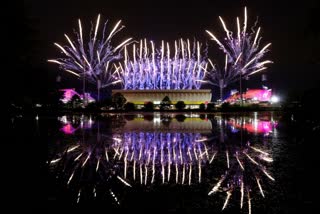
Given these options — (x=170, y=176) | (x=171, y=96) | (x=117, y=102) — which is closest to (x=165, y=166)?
(x=170, y=176)

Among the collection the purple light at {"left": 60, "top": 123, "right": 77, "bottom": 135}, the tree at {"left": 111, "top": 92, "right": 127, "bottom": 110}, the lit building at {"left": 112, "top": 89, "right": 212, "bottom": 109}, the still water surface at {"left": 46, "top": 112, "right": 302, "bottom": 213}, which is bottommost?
the still water surface at {"left": 46, "top": 112, "right": 302, "bottom": 213}

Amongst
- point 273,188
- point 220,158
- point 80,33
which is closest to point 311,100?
point 220,158

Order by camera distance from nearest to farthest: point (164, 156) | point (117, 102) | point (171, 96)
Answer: point (164, 156) < point (117, 102) < point (171, 96)

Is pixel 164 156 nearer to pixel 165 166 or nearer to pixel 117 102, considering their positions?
pixel 165 166

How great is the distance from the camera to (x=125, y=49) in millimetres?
42906

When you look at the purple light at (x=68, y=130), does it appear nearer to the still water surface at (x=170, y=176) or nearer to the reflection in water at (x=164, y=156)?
the reflection in water at (x=164, y=156)

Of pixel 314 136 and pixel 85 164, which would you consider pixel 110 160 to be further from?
pixel 314 136

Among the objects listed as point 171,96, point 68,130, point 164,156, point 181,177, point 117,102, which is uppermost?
point 171,96

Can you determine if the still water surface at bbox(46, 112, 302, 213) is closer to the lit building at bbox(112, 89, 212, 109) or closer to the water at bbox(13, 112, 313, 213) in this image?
the water at bbox(13, 112, 313, 213)

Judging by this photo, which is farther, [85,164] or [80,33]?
[80,33]

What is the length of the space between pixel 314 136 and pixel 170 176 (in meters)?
8.13

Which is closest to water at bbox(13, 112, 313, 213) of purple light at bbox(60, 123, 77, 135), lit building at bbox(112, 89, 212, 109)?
purple light at bbox(60, 123, 77, 135)

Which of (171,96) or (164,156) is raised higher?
(171,96)

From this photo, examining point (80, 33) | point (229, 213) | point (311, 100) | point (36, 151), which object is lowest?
point (229, 213)
